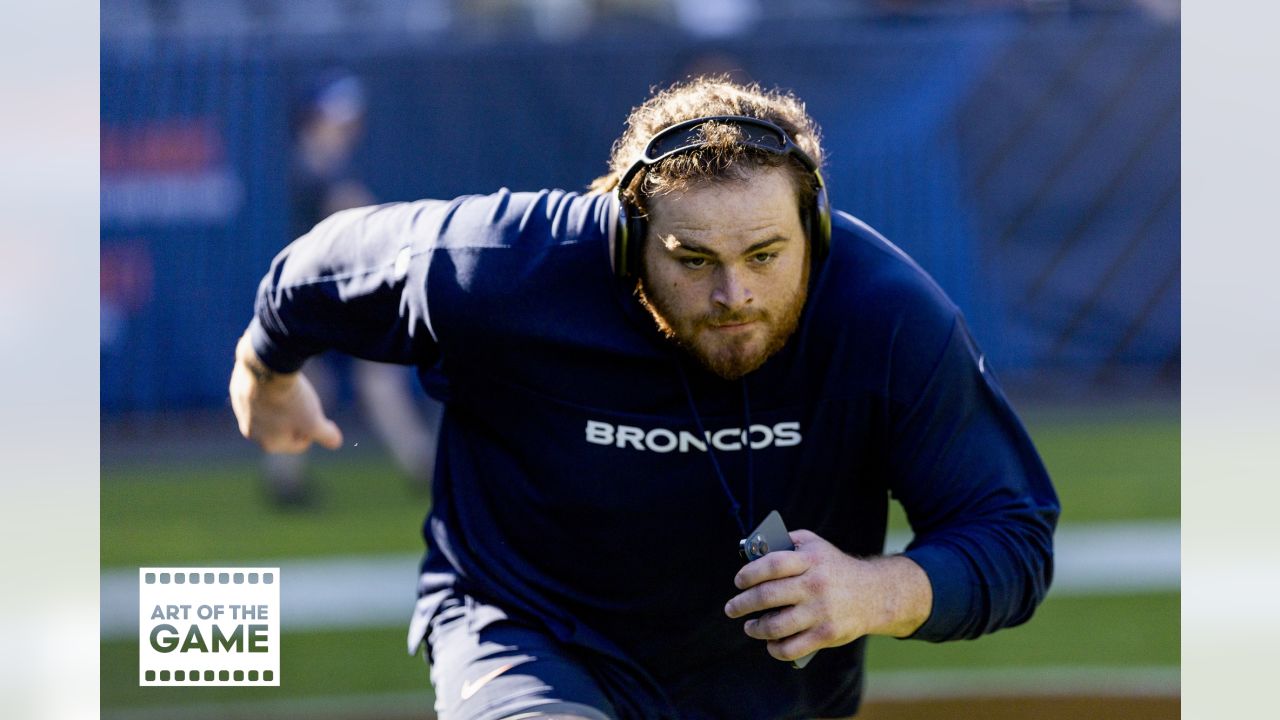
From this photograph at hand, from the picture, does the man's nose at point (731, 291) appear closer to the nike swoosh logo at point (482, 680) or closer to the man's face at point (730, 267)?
the man's face at point (730, 267)

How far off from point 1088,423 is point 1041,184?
1.47m

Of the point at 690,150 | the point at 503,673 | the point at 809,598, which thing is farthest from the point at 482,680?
the point at 690,150

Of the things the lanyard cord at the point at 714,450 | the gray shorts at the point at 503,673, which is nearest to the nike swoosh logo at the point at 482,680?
the gray shorts at the point at 503,673

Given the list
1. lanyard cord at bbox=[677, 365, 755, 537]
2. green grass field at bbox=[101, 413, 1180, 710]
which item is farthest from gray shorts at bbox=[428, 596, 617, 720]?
green grass field at bbox=[101, 413, 1180, 710]

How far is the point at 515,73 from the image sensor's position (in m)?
8.27

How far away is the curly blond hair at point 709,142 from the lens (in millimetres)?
2240

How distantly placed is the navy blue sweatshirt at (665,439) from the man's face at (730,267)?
0.10m

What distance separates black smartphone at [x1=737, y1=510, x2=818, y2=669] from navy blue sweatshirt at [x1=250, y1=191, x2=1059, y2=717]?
22 centimetres

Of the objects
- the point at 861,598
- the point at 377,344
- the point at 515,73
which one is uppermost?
the point at 515,73

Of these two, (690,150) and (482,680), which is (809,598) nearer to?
(482,680)

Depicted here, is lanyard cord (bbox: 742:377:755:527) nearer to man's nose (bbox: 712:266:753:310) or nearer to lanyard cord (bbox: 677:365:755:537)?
lanyard cord (bbox: 677:365:755:537)

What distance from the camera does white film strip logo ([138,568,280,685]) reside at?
3.12 meters
